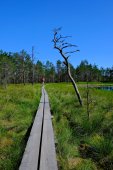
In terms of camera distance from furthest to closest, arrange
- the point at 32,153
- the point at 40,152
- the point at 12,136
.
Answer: the point at 12,136, the point at 40,152, the point at 32,153

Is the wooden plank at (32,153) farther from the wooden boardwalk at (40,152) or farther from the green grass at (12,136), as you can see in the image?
the green grass at (12,136)

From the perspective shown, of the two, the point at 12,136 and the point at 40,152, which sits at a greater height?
the point at 40,152

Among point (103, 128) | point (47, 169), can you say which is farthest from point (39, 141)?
point (103, 128)

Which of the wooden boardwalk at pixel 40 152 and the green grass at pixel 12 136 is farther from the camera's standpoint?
the green grass at pixel 12 136

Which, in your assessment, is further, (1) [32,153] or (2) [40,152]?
(2) [40,152]

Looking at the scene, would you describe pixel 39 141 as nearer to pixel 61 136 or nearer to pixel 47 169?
pixel 61 136

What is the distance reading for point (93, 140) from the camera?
7863 mm

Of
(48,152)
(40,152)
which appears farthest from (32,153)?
(48,152)

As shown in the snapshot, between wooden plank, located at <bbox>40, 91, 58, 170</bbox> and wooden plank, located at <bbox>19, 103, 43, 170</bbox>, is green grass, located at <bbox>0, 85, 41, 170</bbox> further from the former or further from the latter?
wooden plank, located at <bbox>40, 91, 58, 170</bbox>

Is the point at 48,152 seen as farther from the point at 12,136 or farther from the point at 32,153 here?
the point at 12,136

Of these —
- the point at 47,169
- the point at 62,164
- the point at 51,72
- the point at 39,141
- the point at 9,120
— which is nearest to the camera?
the point at 47,169

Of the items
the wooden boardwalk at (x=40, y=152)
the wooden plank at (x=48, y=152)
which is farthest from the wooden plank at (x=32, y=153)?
the wooden plank at (x=48, y=152)

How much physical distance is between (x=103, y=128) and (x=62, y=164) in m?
3.81

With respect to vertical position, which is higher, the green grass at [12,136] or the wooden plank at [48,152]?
the wooden plank at [48,152]
